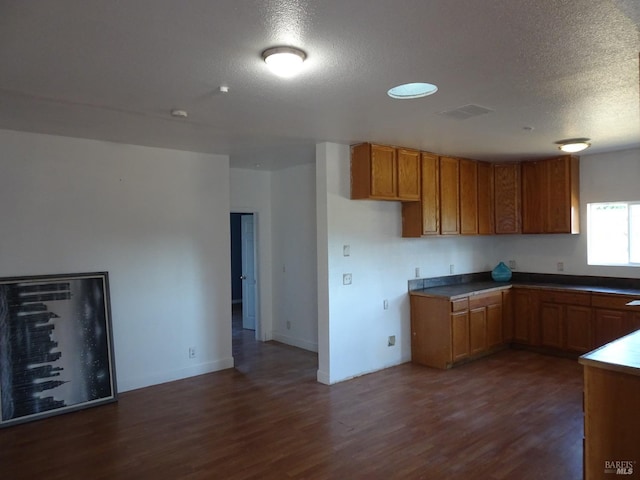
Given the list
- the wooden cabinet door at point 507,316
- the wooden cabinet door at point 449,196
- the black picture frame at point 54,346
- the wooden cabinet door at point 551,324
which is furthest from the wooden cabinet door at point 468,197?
the black picture frame at point 54,346

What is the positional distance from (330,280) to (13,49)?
3.26 metres

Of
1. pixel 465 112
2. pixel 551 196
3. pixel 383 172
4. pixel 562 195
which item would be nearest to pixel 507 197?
pixel 551 196

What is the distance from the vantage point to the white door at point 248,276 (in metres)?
7.27

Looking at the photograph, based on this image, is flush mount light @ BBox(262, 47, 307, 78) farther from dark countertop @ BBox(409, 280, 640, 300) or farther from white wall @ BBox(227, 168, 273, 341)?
white wall @ BBox(227, 168, 273, 341)

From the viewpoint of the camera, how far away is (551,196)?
18.7 ft

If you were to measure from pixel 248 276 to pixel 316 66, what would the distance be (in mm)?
5305

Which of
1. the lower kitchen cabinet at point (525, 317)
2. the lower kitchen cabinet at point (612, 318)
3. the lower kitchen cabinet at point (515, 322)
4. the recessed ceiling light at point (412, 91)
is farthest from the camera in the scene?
the lower kitchen cabinet at point (525, 317)

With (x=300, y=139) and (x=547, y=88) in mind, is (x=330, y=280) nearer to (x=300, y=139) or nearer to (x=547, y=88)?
(x=300, y=139)

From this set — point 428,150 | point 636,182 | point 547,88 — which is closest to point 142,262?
point 428,150

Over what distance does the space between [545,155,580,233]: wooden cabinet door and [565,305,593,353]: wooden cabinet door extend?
41.1 inches

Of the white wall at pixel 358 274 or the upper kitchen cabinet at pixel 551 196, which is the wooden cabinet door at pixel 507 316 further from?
the white wall at pixel 358 274

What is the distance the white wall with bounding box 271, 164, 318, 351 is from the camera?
598cm

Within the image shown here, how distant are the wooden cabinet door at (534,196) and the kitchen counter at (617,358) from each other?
3.46 m

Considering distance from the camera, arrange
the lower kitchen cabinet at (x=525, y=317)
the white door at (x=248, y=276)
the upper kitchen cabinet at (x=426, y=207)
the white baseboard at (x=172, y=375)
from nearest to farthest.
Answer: the white baseboard at (x=172, y=375) → the upper kitchen cabinet at (x=426, y=207) → the lower kitchen cabinet at (x=525, y=317) → the white door at (x=248, y=276)
